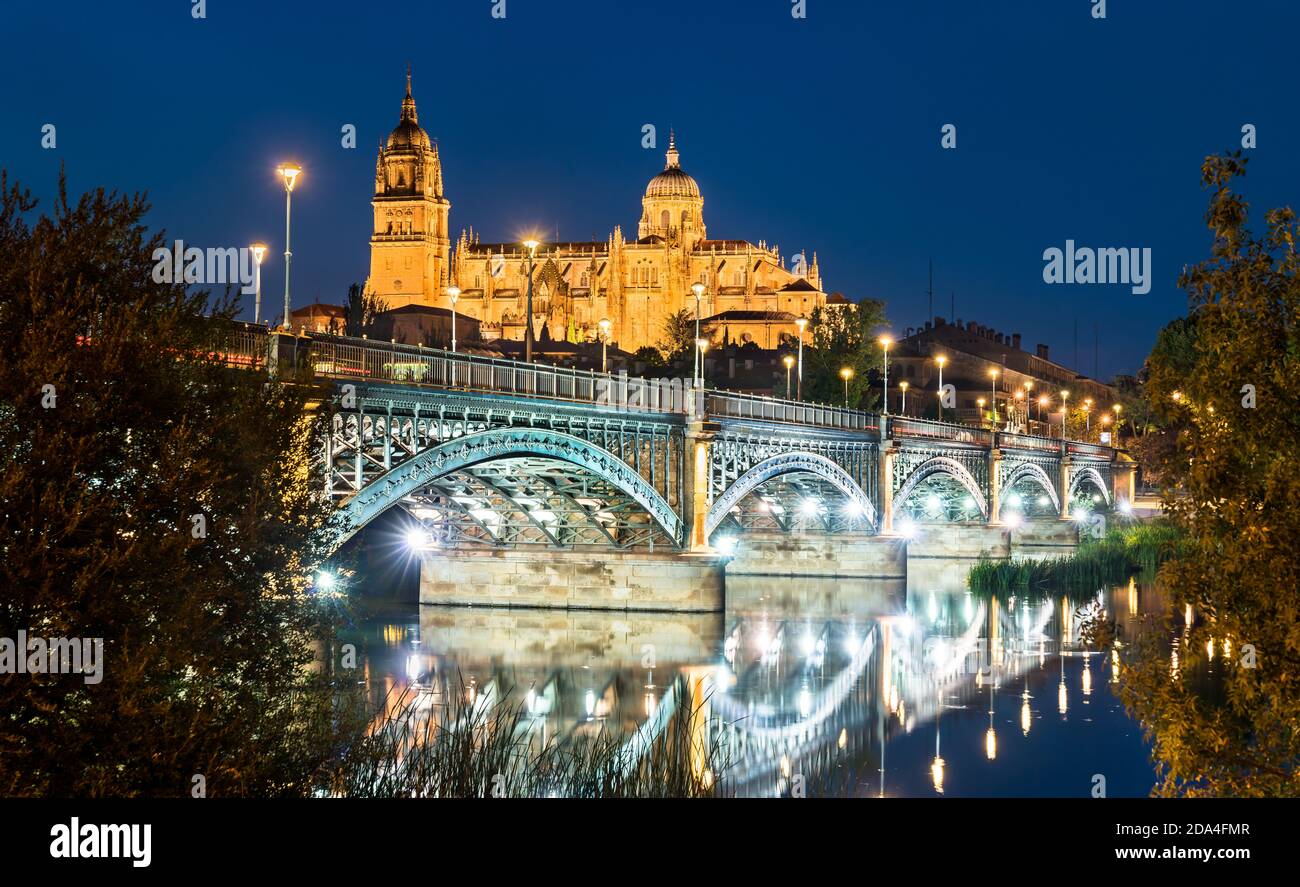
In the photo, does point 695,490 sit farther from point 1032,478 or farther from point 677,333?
point 677,333

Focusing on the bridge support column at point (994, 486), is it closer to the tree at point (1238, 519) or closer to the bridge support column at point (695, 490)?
the bridge support column at point (695, 490)

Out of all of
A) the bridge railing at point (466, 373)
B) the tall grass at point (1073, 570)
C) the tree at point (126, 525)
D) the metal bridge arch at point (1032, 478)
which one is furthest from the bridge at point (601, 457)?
the tall grass at point (1073, 570)

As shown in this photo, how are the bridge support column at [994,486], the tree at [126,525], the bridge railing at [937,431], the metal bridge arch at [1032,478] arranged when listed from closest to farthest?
the tree at [126,525], the bridge railing at [937,431], the bridge support column at [994,486], the metal bridge arch at [1032,478]

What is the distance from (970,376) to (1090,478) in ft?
124

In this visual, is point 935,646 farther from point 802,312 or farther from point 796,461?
point 802,312

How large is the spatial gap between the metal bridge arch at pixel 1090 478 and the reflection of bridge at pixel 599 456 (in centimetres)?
1911

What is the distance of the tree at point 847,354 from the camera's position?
98.6 meters

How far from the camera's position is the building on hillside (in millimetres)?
124938

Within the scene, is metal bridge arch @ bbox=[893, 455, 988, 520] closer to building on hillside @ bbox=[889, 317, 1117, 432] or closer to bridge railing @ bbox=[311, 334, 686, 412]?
bridge railing @ bbox=[311, 334, 686, 412]

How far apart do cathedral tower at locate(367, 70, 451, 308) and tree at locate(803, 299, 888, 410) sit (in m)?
90.1

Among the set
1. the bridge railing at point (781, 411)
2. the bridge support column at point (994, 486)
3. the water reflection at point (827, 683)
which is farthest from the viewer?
the bridge support column at point (994, 486)

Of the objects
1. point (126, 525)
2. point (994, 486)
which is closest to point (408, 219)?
point (994, 486)

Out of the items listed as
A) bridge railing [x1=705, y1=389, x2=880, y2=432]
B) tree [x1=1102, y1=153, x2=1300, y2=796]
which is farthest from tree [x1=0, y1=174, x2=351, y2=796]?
bridge railing [x1=705, y1=389, x2=880, y2=432]
